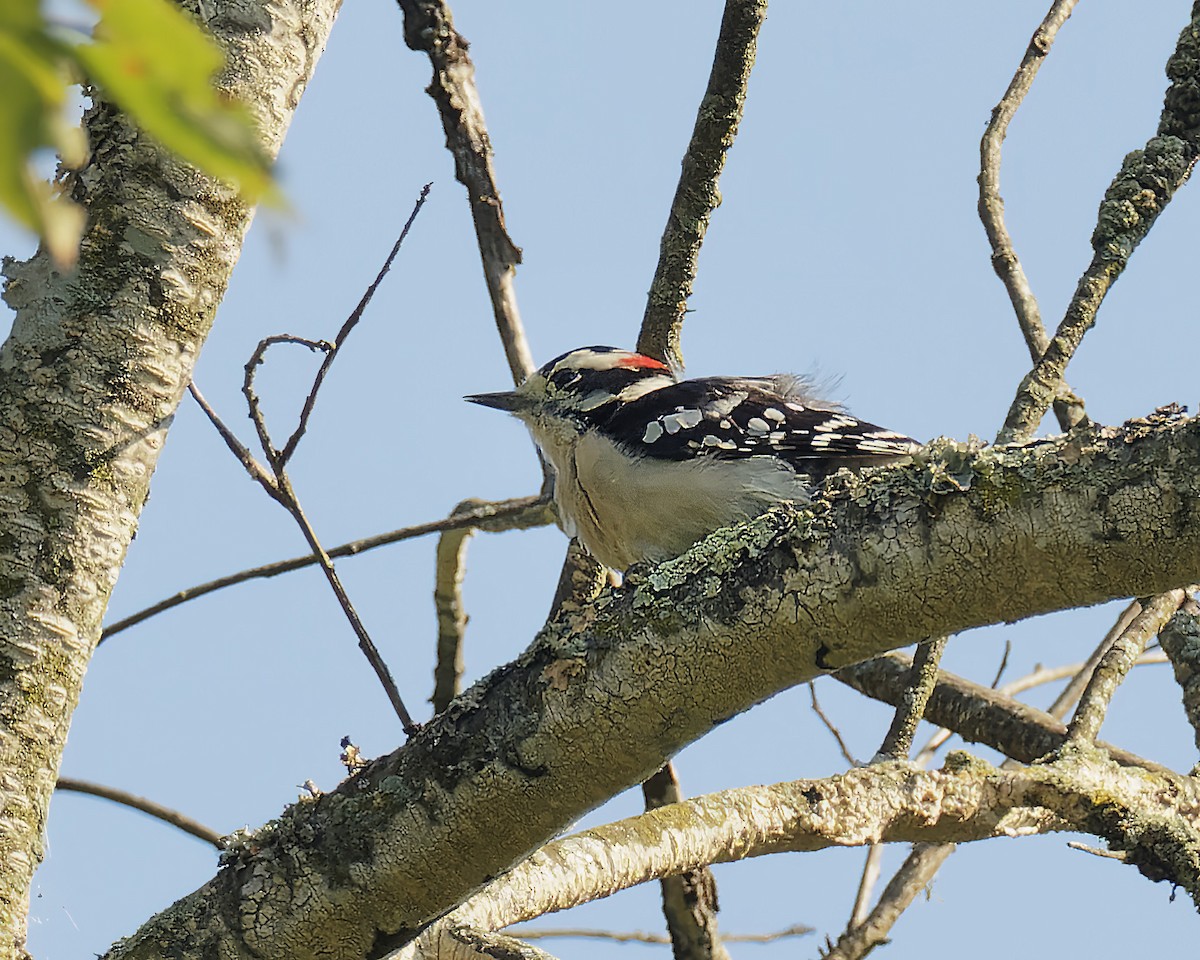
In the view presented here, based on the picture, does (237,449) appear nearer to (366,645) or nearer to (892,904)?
(366,645)

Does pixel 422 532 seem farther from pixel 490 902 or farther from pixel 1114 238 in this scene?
pixel 1114 238

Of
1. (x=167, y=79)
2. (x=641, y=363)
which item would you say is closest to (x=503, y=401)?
(x=641, y=363)

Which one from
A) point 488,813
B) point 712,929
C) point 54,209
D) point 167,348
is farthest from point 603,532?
point 54,209

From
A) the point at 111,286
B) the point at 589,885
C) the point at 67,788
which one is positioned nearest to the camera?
the point at 111,286

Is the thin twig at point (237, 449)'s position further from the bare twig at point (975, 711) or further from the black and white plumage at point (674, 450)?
the bare twig at point (975, 711)

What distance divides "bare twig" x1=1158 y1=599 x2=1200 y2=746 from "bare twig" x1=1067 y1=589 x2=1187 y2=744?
29mm

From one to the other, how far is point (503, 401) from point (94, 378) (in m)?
1.98

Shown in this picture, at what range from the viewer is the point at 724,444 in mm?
3717

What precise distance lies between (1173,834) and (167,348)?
2281 millimetres

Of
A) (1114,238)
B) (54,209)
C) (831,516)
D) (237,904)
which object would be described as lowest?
(54,209)

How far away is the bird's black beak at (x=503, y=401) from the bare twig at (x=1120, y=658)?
197 cm

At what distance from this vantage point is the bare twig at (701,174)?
379 centimetres

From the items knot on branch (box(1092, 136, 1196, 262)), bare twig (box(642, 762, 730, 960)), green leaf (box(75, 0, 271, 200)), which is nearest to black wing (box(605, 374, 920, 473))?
knot on branch (box(1092, 136, 1196, 262))

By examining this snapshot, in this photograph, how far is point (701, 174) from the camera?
395cm
